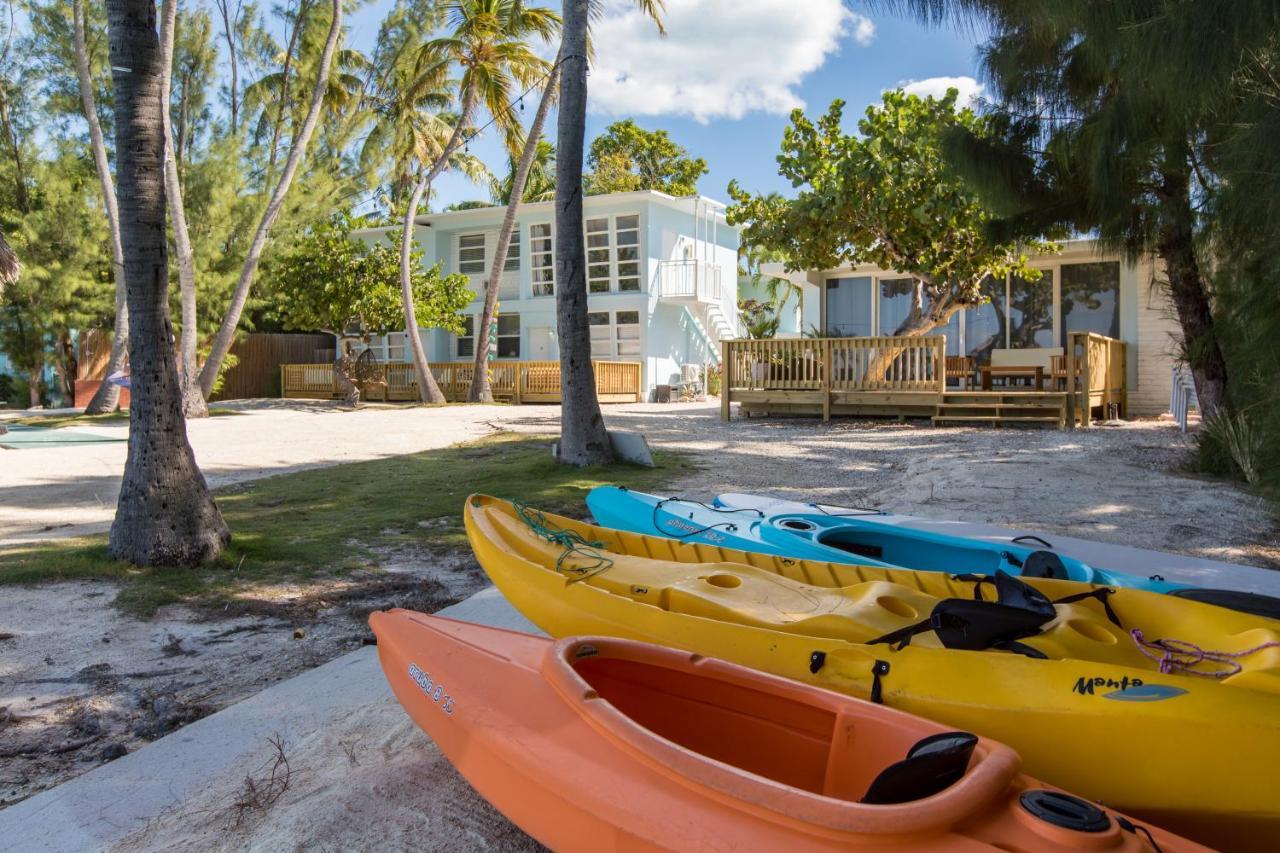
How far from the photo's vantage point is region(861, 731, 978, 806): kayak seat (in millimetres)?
1843

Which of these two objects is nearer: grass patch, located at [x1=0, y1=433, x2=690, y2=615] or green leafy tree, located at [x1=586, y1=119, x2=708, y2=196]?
grass patch, located at [x1=0, y1=433, x2=690, y2=615]

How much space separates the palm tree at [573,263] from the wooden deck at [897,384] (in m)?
7.95

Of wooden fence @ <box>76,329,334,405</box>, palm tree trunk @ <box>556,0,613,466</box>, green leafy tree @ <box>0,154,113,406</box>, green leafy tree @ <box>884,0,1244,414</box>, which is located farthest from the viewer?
wooden fence @ <box>76,329,334,405</box>

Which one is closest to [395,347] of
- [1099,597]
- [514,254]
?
[514,254]

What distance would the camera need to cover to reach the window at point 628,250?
2609 centimetres

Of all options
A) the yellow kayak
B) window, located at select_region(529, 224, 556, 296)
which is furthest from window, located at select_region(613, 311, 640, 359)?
the yellow kayak

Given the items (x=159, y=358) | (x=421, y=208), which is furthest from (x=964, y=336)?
(x=421, y=208)

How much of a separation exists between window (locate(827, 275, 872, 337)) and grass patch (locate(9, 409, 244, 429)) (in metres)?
14.2

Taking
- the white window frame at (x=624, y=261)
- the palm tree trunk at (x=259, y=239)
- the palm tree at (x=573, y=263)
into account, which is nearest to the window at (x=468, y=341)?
the white window frame at (x=624, y=261)

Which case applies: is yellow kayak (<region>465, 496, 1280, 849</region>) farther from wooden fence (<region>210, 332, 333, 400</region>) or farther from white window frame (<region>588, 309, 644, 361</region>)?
wooden fence (<region>210, 332, 333, 400</region>)

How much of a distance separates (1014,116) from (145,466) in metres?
7.95

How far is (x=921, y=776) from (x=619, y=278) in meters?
25.2

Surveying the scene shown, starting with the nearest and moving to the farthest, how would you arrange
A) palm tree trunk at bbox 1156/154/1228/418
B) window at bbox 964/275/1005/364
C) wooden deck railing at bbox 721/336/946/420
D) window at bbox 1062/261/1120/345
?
palm tree trunk at bbox 1156/154/1228/418 < wooden deck railing at bbox 721/336/946/420 < window at bbox 1062/261/1120/345 < window at bbox 964/275/1005/364

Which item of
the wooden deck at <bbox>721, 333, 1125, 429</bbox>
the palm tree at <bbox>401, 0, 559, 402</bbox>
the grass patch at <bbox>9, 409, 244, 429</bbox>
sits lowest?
the grass patch at <bbox>9, 409, 244, 429</bbox>
